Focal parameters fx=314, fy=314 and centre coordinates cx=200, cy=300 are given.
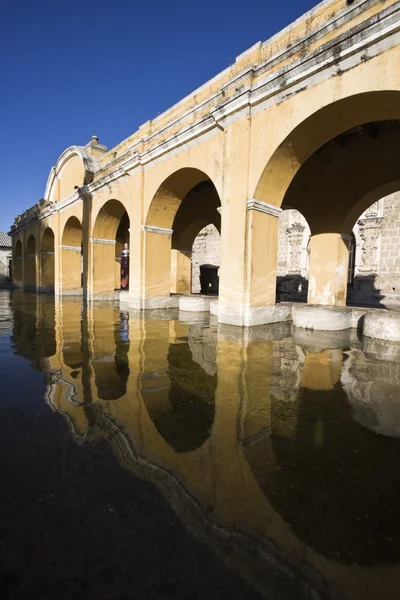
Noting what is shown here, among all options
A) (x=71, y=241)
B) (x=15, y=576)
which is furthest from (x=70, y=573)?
(x=71, y=241)

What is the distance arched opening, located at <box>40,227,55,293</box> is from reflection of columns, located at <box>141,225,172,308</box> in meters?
12.1

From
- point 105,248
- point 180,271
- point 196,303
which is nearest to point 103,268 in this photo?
point 105,248

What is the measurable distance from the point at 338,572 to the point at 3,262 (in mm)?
42165

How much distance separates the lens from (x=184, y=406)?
268 centimetres

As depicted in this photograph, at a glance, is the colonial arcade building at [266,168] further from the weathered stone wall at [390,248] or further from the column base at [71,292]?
the column base at [71,292]

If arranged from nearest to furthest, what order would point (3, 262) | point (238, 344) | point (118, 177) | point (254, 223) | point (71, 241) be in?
point (238, 344)
point (254, 223)
point (118, 177)
point (71, 241)
point (3, 262)

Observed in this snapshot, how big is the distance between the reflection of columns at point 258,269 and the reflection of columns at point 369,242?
8.78m

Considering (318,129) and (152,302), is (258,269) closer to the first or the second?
(318,129)

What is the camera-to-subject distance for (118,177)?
1158 cm

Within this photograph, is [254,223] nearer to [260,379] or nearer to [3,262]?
[260,379]

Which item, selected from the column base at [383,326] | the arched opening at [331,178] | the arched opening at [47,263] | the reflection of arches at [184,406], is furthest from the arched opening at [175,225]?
the arched opening at [47,263]

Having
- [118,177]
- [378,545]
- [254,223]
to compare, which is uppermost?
[118,177]

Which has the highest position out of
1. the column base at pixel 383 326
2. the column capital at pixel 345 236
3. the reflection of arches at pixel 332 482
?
the column capital at pixel 345 236

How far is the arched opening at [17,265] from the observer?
25859 mm
